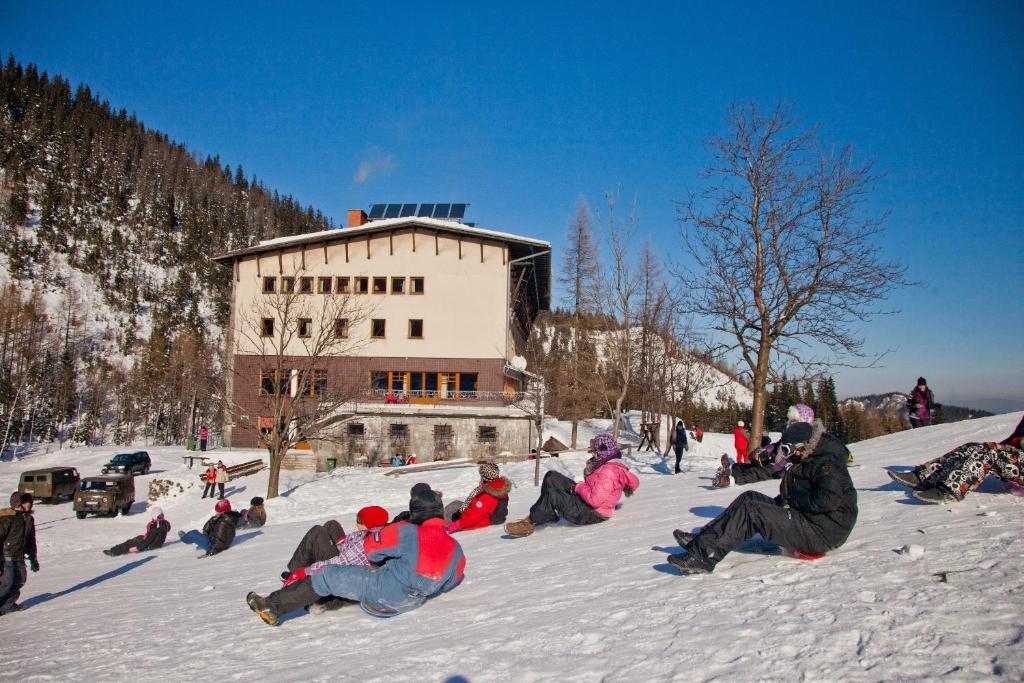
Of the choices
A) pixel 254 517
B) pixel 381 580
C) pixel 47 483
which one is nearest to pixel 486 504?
pixel 381 580

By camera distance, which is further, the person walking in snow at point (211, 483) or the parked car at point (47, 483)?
the parked car at point (47, 483)

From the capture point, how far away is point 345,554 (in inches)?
255

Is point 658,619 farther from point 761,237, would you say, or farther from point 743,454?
point 743,454

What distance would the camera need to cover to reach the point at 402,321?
39.3 m

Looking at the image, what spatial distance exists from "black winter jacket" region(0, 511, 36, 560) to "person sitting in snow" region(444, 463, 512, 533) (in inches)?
257

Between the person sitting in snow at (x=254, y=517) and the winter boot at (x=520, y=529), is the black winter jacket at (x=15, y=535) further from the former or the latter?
the person sitting in snow at (x=254, y=517)

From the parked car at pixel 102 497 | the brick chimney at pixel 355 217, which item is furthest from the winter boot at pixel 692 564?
the brick chimney at pixel 355 217

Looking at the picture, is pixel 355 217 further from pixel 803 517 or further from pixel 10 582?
pixel 803 517

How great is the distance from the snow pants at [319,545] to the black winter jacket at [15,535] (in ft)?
14.4

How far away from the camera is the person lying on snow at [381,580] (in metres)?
6.10

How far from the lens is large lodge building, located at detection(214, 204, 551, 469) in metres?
36.0

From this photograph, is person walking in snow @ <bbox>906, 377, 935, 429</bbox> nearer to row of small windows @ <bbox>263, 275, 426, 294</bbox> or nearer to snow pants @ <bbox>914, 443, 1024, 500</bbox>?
snow pants @ <bbox>914, 443, 1024, 500</bbox>

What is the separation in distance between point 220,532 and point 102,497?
14.0 m

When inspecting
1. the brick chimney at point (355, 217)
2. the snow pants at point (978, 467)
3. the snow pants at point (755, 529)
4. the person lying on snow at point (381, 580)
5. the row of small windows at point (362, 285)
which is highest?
the brick chimney at point (355, 217)
